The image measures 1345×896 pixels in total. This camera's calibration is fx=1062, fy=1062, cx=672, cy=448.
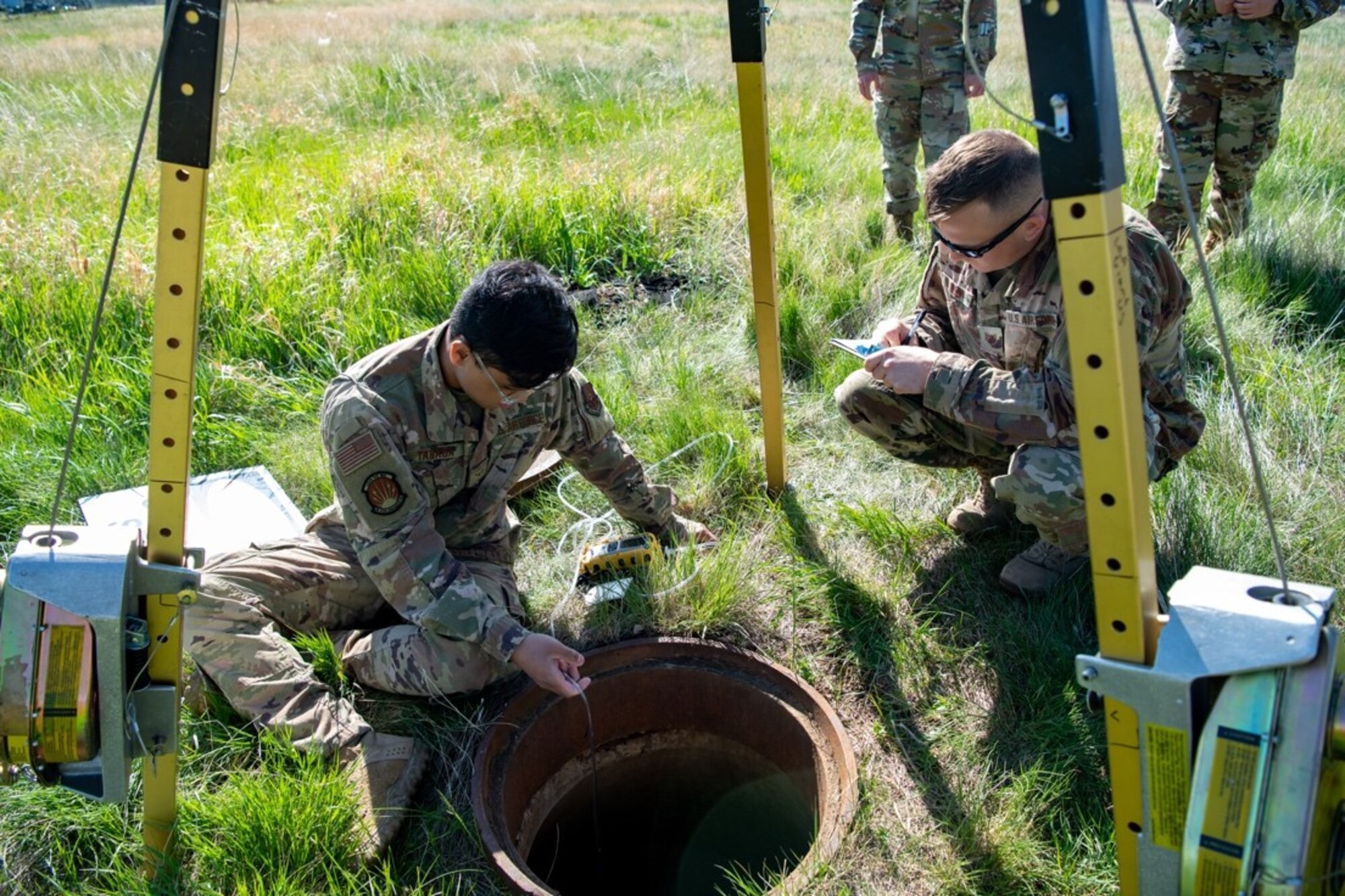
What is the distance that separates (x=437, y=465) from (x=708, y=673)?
82 cm

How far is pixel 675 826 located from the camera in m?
3.06

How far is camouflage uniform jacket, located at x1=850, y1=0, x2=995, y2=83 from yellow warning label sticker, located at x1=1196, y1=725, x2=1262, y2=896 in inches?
152

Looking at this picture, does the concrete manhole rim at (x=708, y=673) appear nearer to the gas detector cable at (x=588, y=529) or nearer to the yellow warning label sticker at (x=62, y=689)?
the gas detector cable at (x=588, y=529)

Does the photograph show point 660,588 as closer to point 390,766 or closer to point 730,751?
point 730,751

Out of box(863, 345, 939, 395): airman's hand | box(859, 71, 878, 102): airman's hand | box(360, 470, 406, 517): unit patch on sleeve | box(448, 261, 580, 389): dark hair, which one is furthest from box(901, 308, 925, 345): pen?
box(859, 71, 878, 102): airman's hand

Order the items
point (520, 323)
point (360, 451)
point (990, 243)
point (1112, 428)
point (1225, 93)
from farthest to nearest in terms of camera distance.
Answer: point (1225, 93) < point (990, 243) < point (360, 451) < point (520, 323) < point (1112, 428)

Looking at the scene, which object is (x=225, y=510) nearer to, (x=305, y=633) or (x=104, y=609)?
(x=305, y=633)

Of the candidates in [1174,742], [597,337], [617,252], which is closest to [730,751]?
[1174,742]

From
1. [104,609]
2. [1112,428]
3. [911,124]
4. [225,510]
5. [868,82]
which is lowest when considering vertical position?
[225,510]

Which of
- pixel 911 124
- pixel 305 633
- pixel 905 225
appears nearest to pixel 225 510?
pixel 305 633

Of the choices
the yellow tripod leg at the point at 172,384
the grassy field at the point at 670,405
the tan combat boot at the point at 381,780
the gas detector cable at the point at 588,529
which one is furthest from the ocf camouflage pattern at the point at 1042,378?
the yellow tripod leg at the point at 172,384

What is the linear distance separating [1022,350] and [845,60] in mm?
8635

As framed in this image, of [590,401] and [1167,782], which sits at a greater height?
[590,401]

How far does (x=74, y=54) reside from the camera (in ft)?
36.6
